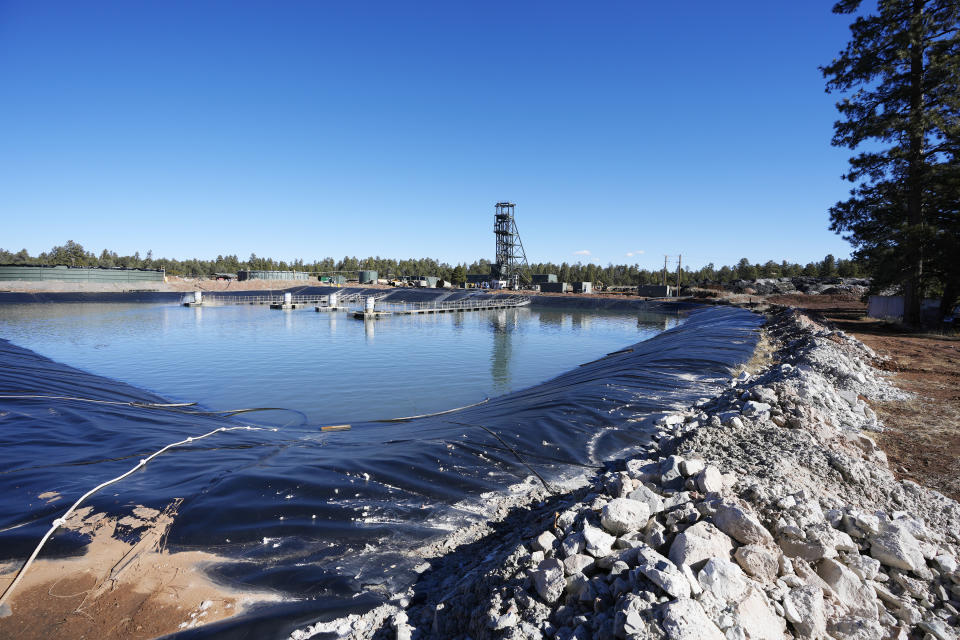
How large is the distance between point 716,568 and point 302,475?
4276mm

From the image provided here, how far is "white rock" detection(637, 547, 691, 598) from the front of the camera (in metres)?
2.24

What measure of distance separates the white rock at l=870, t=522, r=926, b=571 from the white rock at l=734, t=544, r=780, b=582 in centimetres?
86

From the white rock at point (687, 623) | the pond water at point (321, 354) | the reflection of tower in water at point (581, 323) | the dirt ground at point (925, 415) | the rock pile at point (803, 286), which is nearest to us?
the white rock at point (687, 623)

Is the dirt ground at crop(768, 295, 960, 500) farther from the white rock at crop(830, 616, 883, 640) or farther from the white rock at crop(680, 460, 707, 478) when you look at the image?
the white rock at crop(830, 616, 883, 640)

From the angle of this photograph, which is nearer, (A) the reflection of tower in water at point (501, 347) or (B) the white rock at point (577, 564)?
(B) the white rock at point (577, 564)

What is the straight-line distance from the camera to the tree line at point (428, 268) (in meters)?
71.9

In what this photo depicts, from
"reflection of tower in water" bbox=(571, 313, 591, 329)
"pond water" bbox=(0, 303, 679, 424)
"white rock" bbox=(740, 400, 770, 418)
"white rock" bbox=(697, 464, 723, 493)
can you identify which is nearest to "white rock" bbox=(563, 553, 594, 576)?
"white rock" bbox=(697, 464, 723, 493)

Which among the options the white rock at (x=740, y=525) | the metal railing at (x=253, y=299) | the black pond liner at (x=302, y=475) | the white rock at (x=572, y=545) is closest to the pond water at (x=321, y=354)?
the black pond liner at (x=302, y=475)

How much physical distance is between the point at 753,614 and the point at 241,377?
16.1 m

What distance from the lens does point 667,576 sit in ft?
7.47

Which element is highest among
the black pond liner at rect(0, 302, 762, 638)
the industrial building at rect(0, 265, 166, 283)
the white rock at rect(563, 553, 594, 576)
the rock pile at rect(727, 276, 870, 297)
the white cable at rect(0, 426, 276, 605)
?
the industrial building at rect(0, 265, 166, 283)

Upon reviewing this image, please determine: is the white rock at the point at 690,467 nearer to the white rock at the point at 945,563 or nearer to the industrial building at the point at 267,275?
the white rock at the point at 945,563

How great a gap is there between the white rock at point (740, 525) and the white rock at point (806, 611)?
29 centimetres

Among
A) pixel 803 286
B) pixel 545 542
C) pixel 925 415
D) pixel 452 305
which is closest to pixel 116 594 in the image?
pixel 545 542
